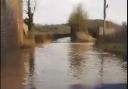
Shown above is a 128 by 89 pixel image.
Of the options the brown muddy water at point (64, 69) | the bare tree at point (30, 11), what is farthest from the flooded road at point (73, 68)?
the bare tree at point (30, 11)

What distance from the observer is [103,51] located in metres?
3.72

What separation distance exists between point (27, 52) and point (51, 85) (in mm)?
824

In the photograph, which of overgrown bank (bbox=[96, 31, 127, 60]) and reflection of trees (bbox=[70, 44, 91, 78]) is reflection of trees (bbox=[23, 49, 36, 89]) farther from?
overgrown bank (bbox=[96, 31, 127, 60])

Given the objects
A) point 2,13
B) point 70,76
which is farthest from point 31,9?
point 70,76

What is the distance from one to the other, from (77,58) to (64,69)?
446 millimetres

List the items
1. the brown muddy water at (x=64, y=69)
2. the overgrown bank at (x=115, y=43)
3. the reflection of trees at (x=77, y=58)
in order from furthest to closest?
the reflection of trees at (x=77, y=58)
the overgrown bank at (x=115, y=43)
the brown muddy water at (x=64, y=69)

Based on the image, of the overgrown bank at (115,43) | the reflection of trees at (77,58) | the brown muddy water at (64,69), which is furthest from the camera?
the reflection of trees at (77,58)

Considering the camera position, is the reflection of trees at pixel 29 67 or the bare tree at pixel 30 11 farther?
the bare tree at pixel 30 11

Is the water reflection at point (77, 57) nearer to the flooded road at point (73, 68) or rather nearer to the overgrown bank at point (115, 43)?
the flooded road at point (73, 68)

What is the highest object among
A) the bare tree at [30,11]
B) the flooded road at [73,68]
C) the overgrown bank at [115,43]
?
the bare tree at [30,11]

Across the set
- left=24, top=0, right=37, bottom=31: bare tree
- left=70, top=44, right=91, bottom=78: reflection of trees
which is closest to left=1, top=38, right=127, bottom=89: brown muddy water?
left=70, top=44, right=91, bottom=78: reflection of trees

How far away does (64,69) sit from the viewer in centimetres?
347

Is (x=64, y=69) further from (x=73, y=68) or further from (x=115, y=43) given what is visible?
(x=115, y=43)

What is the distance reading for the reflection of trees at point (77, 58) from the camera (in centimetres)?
353
